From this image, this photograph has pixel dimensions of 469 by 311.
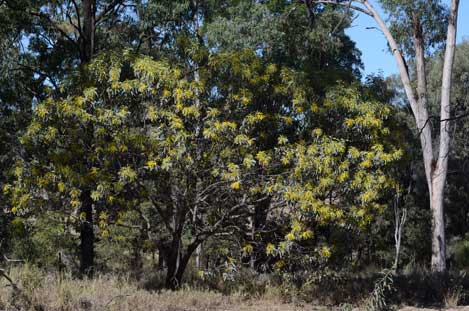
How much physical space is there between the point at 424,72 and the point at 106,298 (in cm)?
1251

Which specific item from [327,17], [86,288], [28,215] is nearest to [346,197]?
[86,288]

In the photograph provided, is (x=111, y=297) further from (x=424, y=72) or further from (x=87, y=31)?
(x=424, y=72)

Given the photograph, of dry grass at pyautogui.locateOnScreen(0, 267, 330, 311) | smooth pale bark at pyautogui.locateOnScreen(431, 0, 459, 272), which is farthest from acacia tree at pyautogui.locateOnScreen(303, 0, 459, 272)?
dry grass at pyautogui.locateOnScreen(0, 267, 330, 311)

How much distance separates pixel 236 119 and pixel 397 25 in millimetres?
9505

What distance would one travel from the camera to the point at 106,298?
1037 centimetres

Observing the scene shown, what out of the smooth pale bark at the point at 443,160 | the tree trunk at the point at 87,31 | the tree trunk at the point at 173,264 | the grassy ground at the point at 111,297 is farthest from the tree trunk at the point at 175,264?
the smooth pale bark at the point at 443,160

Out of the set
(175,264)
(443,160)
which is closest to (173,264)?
(175,264)

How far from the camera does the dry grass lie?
948 cm

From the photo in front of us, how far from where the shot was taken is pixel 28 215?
12359 mm

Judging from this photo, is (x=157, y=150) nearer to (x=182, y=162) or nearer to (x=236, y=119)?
(x=182, y=162)

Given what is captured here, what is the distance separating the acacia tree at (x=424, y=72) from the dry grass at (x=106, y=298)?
7.12 metres

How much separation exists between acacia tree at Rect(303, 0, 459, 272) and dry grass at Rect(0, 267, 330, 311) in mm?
7119

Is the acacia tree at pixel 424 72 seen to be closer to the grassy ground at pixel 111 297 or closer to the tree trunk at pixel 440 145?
the tree trunk at pixel 440 145

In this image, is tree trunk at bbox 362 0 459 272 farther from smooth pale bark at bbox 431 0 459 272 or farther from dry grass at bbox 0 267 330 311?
dry grass at bbox 0 267 330 311
